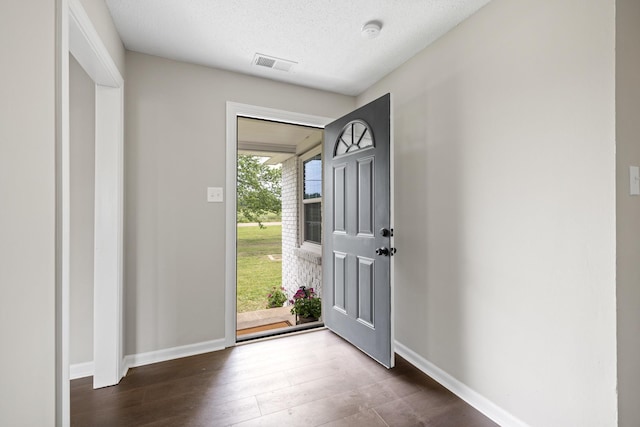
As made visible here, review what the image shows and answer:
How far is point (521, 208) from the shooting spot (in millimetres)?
1615

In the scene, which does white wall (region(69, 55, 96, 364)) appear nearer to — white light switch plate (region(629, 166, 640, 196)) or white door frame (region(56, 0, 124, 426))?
white door frame (region(56, 0, 124, 426))

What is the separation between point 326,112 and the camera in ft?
9.93

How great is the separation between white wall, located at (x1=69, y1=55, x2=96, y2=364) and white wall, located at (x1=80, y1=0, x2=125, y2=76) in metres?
0.30

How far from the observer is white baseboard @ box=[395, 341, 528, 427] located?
1.68 m

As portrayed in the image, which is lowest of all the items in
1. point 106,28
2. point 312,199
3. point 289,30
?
point 312,199

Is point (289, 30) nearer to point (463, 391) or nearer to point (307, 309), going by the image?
point (463, 391)

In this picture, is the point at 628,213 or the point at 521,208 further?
the point at 521,208

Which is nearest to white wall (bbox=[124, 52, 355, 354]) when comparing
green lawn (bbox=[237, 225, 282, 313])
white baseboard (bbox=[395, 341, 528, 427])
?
white baseboard (bbox=[395, 341, 528, 427])

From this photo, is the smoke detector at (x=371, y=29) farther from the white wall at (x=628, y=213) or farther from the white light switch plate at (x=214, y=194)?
the white light switch plate at (x=214, y=194)

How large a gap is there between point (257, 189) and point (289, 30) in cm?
502
